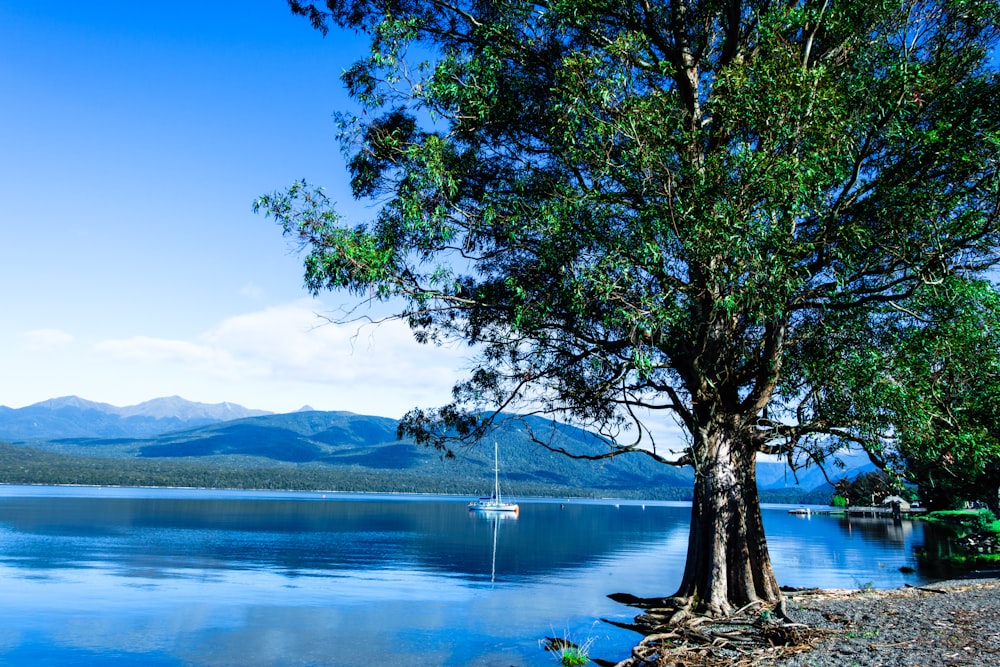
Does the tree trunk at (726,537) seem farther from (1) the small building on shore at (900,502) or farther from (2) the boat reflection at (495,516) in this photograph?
(1) the small building on shore at (900,502)

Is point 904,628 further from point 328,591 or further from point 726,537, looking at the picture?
point 328,591

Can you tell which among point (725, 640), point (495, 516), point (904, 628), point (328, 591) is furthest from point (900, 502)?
point (725, 640)

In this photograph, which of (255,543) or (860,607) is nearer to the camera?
(860,607)

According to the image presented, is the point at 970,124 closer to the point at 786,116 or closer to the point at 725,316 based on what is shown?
the point at 786,116

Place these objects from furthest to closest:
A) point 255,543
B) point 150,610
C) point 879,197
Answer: point 255,543 → point 150,610 → point 879,197

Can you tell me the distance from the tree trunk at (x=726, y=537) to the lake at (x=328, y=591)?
132 inches

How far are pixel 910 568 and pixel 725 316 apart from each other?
124 feet

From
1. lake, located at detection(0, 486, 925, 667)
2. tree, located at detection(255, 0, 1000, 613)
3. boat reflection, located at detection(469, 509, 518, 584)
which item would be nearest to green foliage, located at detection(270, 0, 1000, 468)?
tree, located at detection(255, 0, 1000, 613)

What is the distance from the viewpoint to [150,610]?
106 feet

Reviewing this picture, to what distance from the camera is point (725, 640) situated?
16.6 metres

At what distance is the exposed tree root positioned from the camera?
15383mm

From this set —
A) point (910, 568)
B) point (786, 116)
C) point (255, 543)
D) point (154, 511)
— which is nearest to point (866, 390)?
point (786, 116)

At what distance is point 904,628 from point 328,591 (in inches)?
1210

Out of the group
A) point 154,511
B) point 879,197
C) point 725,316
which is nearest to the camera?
point 879,197
